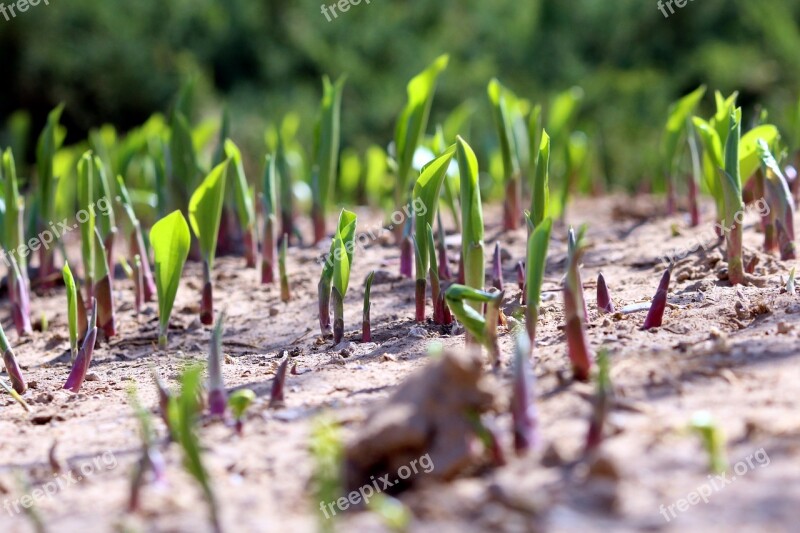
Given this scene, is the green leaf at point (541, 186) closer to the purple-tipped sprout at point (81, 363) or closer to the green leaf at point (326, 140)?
the purple-tipped sprout at point (81, 363)

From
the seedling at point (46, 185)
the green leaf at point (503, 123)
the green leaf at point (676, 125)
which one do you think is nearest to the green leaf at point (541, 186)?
the green leaf at point (503, 123)

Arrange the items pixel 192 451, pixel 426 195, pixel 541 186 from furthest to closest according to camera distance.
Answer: pixel 426 195 < pixel 541 186 < pixel 192 451

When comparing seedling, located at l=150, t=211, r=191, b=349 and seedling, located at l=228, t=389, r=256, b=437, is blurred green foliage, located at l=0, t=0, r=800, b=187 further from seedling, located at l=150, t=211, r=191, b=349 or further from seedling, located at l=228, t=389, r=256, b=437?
seedling, located at l=228, t=389, r=256, b=437

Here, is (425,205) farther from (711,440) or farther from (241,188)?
(711,440)

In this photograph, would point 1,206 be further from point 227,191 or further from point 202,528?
point 202,528

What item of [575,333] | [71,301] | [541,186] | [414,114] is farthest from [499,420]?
[414,114]
